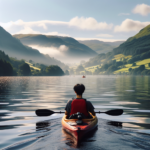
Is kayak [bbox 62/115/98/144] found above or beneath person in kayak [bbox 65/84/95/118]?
beneath

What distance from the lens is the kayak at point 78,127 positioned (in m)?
8.56

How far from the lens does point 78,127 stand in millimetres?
8820

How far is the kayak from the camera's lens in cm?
856

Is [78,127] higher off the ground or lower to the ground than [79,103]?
lower

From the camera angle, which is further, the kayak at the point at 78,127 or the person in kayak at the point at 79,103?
the person in kayak at the point at 79,103

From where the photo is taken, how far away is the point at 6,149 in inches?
309

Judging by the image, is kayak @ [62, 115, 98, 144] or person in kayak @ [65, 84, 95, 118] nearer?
kayak @ [62, 115, 98, 144]

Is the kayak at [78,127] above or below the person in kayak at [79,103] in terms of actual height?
below

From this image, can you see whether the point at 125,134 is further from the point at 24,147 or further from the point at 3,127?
the point at 3,127

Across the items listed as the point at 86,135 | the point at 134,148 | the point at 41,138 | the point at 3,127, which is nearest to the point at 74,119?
the point at 86,135

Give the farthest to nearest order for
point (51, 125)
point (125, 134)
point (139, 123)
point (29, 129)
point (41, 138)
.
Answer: point (139, 123)
point (51, 125)
point (29, 129)
point (125, 134)
point (41, 138)

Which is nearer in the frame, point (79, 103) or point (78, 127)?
point (78, 127)

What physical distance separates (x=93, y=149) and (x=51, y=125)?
15.5 ft

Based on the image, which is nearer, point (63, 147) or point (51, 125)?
point (63, 147)
